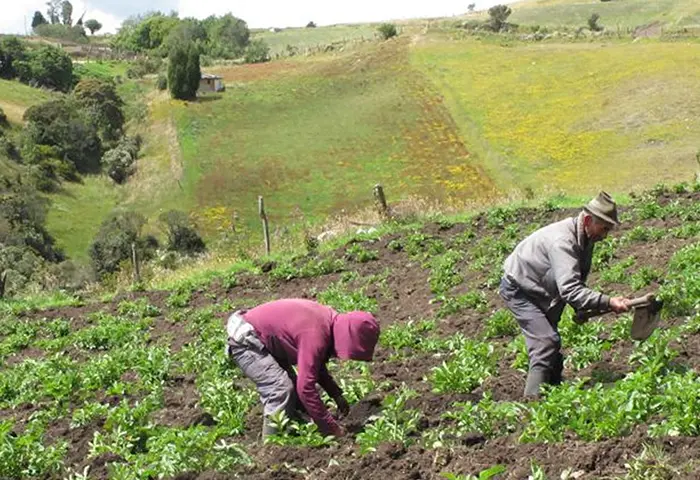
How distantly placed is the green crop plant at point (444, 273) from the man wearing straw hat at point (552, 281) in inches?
283

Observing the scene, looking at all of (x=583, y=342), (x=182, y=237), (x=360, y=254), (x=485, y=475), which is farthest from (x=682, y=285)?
(x=182, y=237)

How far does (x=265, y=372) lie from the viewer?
740 centimetres

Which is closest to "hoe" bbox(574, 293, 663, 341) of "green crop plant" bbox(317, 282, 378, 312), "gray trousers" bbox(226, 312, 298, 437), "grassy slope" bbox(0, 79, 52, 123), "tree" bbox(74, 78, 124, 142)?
"gray trousers" bbox(226, 312, 298, 437)

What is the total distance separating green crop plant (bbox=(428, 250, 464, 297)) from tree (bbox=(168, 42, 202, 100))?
2245 inches

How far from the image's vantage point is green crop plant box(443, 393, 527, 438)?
6.88 metres

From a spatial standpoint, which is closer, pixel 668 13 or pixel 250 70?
pixel 250 70

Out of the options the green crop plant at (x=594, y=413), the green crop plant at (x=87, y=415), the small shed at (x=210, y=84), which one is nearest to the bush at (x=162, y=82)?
the small shed at (x=210, y=84)

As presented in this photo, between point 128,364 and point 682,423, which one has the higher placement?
point 682,423

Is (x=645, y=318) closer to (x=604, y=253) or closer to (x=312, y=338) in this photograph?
(x=312, y=338)

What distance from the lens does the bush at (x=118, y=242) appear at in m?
45.8

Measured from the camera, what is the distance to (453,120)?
59344mm

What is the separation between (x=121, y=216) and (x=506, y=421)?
45797 mm

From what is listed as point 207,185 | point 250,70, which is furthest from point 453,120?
point 250,70

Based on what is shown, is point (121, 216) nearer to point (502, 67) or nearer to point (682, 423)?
point (502, 67)
